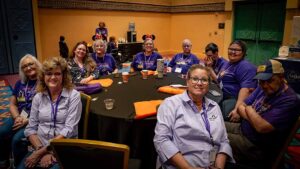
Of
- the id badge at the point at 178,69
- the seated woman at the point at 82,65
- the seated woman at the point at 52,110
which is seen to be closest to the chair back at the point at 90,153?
the seated woman at the point at 52,110

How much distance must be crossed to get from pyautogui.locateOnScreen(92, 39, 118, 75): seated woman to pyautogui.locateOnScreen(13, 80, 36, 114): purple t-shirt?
4.52ft

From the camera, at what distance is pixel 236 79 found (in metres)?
2.84

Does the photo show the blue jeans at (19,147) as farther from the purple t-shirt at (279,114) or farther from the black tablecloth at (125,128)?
the purple t-shirt at (279,114)

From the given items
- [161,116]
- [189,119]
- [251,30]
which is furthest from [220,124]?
[251,30]

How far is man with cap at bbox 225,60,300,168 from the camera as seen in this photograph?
165cm

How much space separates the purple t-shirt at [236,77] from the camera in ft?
8.83

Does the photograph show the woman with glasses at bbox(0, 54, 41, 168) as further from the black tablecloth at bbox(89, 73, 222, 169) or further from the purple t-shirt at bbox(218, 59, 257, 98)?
the purple t-shirt at bbox(218, 59, 257, 98)

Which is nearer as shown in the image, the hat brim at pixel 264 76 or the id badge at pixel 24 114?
the hat brim at pixel 264 76

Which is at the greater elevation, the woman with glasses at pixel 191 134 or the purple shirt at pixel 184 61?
the purple shirt at pixel 184 61

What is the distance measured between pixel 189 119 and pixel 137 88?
1193mm

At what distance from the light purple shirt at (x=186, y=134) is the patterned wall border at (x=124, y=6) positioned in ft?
20.6

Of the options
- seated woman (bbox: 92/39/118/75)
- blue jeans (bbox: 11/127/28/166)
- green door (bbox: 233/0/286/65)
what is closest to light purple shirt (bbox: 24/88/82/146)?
blue jeans (bbox: 11/127/28/166)

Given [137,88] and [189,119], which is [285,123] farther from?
[137,88]

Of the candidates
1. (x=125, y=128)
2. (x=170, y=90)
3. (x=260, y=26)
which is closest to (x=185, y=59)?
(x=170, y=90)
